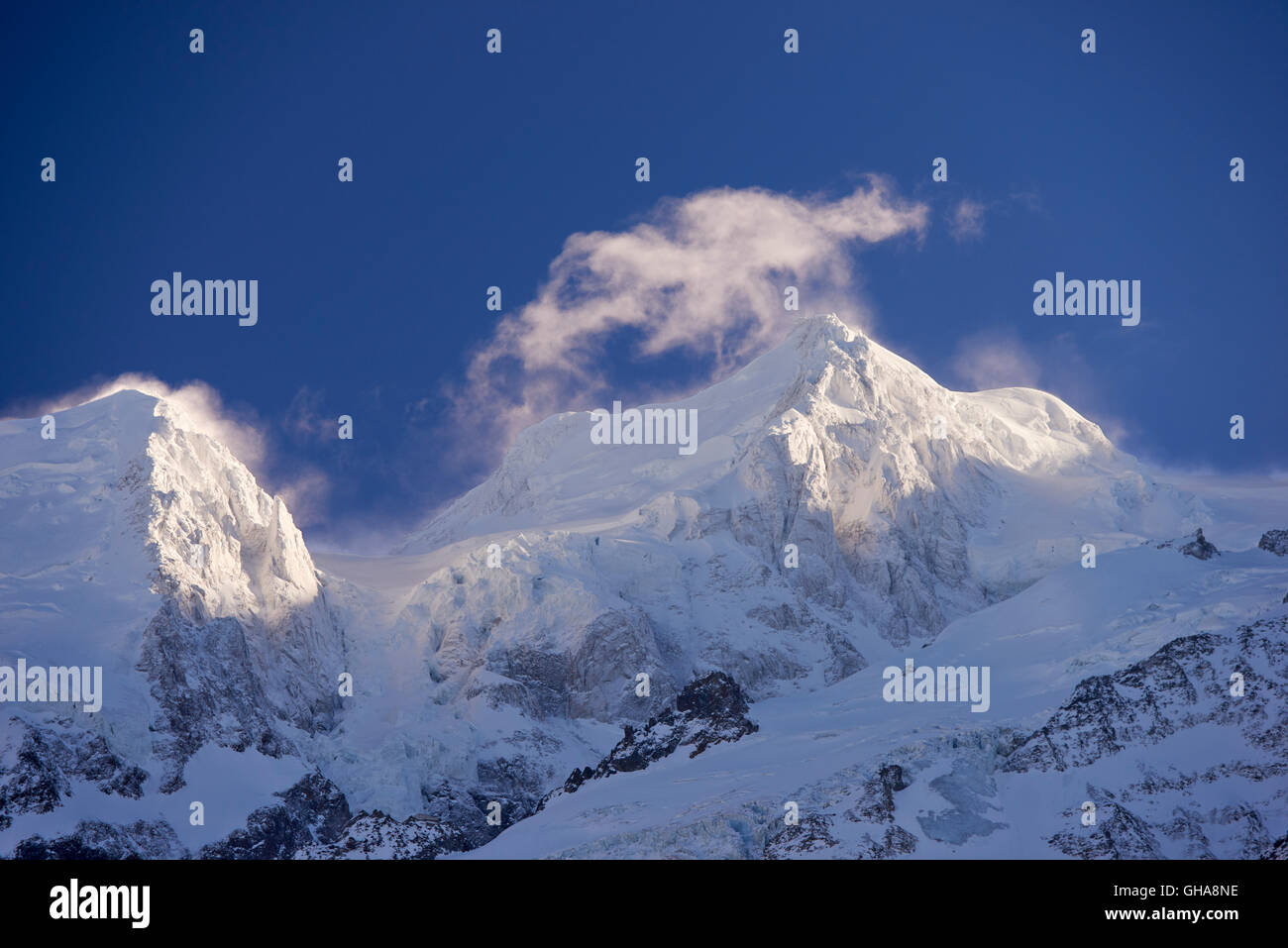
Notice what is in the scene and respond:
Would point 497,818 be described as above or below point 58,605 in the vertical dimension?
below

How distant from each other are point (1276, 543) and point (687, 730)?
8122 centimetres

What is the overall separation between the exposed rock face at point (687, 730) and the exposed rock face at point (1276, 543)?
71574 millimetres

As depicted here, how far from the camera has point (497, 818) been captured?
193 meters

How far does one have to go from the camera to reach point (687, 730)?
181 meters

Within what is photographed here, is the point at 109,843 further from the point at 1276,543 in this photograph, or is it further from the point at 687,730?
the point at 1276,543

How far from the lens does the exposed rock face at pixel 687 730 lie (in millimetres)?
175250

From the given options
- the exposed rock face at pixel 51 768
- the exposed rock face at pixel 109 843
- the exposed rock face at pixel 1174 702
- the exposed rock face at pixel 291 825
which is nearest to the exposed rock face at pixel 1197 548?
the exposed rock face at pixel 1174 702

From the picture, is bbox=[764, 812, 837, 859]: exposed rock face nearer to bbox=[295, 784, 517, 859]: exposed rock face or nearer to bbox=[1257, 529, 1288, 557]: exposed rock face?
bbox=[295, 784, 517, 859]: exposed rock face

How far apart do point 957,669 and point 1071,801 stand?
4643 cm

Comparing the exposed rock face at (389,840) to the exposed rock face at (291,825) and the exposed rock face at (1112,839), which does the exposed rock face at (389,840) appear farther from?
the exposed rock face at (1112,839)

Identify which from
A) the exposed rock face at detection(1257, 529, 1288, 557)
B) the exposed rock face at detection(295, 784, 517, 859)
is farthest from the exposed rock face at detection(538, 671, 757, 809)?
the exposed rock face at detection(1257, 529, 1288, 557)
